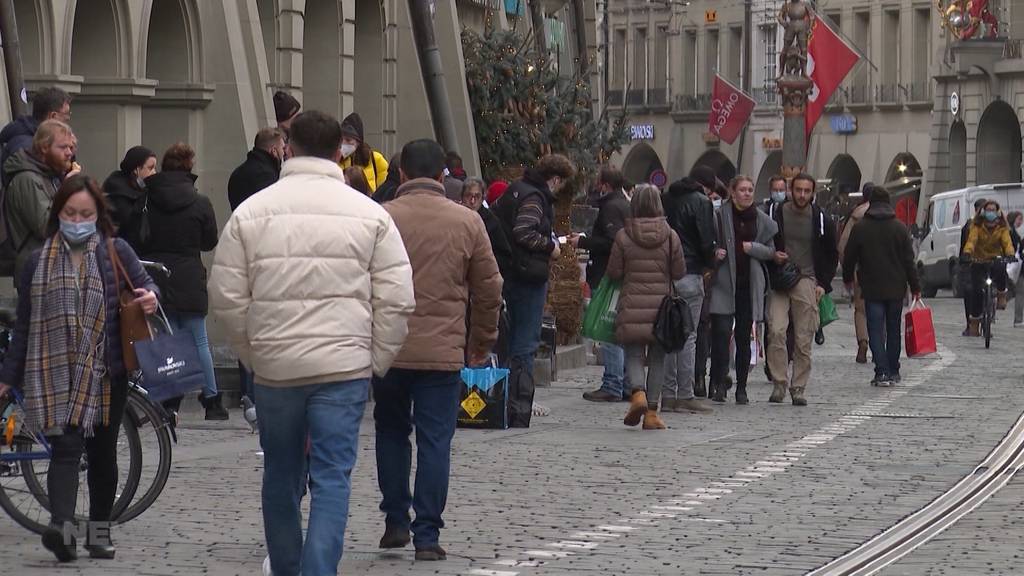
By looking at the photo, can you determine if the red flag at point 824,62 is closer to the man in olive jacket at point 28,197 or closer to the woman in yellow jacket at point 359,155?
the woman in yellow jacket at point 359,155

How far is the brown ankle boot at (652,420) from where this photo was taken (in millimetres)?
15938

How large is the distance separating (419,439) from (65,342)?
56.8 inches

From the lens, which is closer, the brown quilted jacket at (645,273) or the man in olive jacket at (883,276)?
the brown quilted jacket at (645,273)

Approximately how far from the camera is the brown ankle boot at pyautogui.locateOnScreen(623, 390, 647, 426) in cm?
1569

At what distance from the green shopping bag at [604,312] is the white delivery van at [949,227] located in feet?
95.7

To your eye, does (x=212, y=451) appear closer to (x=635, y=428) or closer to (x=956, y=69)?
(x=635, y=428)

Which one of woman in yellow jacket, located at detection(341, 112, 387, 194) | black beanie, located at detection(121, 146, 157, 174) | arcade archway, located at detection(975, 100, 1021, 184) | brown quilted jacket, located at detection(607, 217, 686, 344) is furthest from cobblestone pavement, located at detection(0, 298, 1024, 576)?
arcade archway, located at detection(975, 100, 1021, 184)

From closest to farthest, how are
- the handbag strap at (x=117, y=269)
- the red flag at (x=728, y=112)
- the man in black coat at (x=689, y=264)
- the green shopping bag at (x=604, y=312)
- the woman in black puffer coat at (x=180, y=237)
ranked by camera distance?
1. the handbag strap at (x=117, y=269)
2. the woman in black puffer coat at (x=180, y=237)
3. the green shopping bag at (x=604, y=312)
4. the man in black coat at (x=689, y=264)
5. the red flag at (x=728, y=112)

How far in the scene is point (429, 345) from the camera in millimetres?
9805

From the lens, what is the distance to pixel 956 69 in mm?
66562

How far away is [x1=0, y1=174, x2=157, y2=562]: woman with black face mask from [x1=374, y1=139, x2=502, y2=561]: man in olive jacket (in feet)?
3.49

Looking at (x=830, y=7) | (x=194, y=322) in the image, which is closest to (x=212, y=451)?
(x=194, y=322)

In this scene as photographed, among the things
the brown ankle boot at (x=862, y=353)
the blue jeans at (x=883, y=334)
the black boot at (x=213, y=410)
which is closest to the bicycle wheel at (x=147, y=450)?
the black boot at (x=213, y=410)

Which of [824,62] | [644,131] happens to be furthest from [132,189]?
[644,131]
